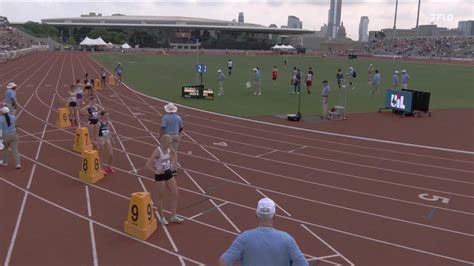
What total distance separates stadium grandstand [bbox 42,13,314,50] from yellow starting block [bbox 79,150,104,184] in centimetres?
12290

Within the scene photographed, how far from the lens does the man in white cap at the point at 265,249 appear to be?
3.56m

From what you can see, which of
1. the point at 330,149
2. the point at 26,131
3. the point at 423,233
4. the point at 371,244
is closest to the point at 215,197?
the point at 371,244

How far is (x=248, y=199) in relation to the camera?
9438 mm

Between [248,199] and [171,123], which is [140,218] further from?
[171,123]

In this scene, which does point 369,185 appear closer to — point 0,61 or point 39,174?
point 39,174

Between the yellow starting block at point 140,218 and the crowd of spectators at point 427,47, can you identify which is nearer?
the yellow starting block at point 140,218

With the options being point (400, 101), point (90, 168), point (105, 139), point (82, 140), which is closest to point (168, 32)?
point (400, 101)

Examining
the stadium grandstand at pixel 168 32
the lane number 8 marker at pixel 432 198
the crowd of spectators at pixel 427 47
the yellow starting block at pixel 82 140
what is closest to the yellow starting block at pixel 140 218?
the lane number 8 marker at pixel 432 198

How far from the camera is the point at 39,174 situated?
1105 centimetres

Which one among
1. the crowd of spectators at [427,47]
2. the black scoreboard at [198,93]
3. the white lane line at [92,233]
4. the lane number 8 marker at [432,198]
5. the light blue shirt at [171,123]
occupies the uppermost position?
the crowd of spectators at [427,47]

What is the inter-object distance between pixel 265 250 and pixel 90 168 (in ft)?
25.3

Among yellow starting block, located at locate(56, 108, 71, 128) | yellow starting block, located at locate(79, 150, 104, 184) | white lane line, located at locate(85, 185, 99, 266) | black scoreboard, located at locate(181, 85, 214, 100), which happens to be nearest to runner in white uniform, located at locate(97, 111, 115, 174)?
yellow starting block, located at locate(79, 150, 104, 184)

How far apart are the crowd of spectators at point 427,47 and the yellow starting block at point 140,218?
8248cm

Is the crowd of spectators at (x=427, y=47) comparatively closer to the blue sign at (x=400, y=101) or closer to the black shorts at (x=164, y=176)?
the blue sign at (x=400, y=101)
